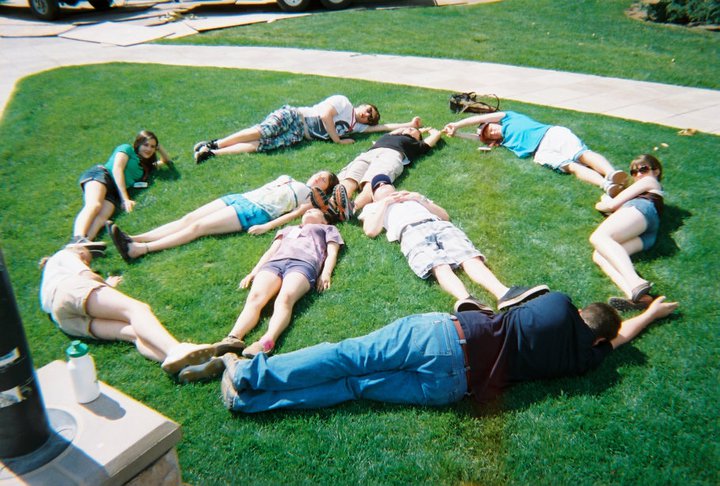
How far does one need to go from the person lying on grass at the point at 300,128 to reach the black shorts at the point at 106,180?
4.49ft

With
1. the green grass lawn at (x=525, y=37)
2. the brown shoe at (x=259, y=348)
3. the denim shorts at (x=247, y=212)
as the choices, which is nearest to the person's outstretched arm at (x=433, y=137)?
the denim shorts at (x=247, y=212)


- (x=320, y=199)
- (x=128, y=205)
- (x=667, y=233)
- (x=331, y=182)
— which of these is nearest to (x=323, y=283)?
(x=320, y=199)

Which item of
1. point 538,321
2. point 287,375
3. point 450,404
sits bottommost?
point 450,404

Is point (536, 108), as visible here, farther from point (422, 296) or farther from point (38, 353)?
point (38, 353)

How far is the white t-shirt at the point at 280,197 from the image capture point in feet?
21.2

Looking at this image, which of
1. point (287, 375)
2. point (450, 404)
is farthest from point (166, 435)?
point (450, 404)

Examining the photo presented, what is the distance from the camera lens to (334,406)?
4.02m

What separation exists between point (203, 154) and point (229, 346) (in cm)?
442

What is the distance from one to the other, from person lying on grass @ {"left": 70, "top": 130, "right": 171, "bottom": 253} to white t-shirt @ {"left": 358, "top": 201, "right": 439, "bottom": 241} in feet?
9.92

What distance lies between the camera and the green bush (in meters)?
15.7

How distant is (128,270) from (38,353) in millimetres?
1309

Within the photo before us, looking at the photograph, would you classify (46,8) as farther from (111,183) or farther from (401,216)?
(401,216)

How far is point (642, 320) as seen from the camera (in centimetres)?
466

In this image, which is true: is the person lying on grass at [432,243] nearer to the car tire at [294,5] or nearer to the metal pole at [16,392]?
the metal pole at [16,392]
